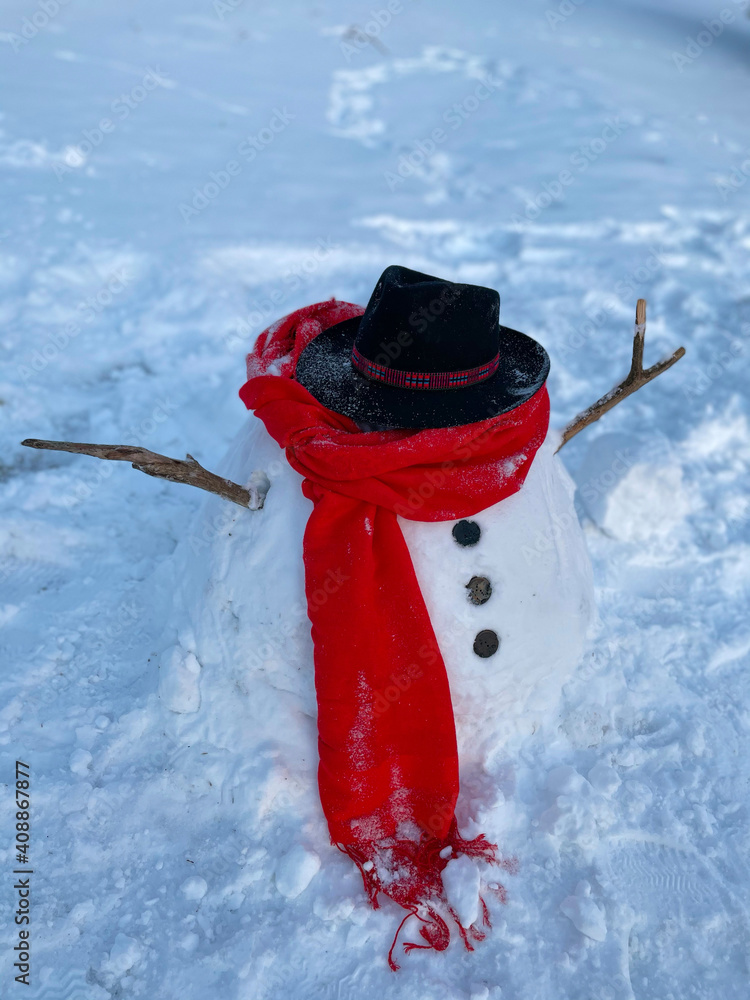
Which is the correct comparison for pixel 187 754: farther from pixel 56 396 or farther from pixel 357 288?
pixel 357 288

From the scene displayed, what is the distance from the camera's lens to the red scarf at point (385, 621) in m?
1.78

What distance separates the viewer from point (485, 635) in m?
1.94

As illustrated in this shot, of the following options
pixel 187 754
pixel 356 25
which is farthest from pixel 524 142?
pixel 187 754

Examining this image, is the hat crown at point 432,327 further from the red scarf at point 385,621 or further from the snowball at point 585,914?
the snowball at point 585,914
